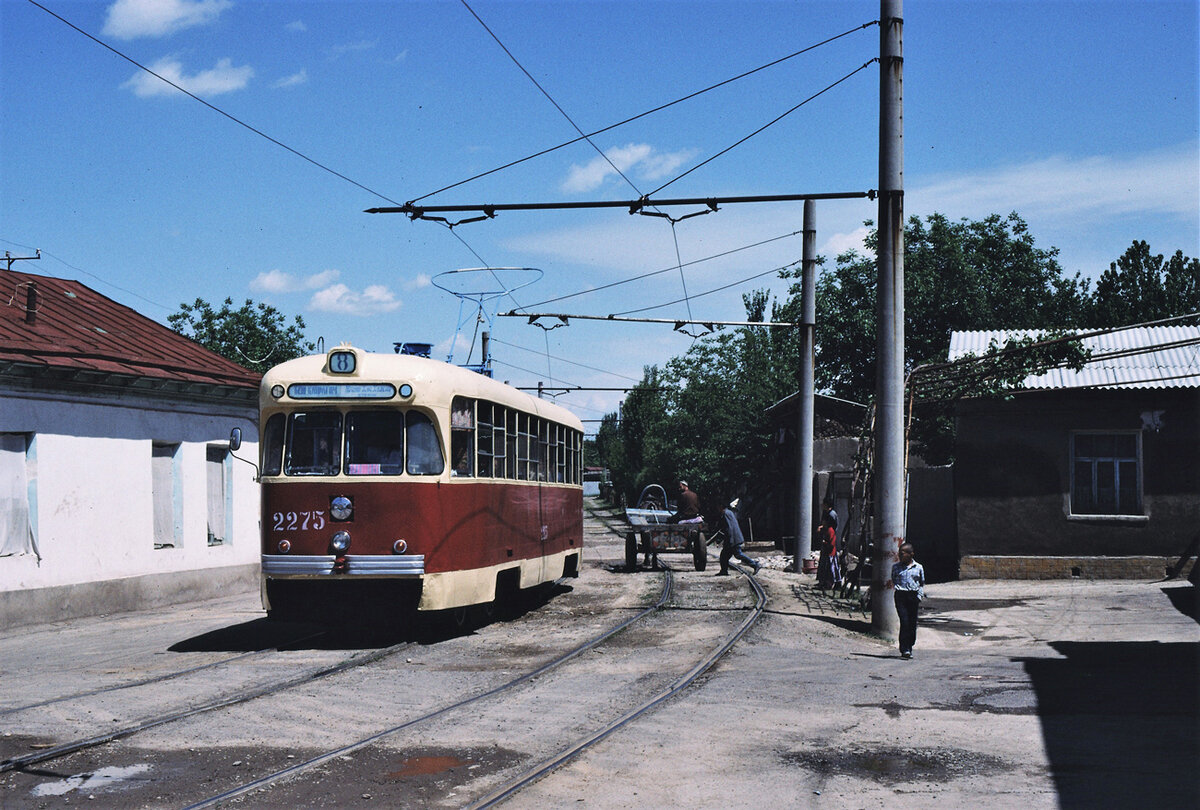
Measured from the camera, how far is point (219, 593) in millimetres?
22328

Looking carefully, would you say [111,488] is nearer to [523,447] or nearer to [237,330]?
[523,447]

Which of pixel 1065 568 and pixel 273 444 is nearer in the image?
pixel 273 444

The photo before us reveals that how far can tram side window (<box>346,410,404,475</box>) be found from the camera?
1335cm

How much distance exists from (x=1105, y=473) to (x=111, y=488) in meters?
18.1

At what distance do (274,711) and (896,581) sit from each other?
295 inches

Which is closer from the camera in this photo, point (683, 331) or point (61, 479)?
point (61, 479)

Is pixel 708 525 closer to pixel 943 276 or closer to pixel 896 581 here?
pixel 943 276

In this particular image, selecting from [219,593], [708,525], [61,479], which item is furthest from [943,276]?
[61,479]

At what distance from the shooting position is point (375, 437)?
1340cm

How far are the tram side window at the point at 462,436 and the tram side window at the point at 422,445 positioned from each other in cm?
22

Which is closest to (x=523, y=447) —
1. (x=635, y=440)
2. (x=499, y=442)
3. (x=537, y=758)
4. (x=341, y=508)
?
(x=499, y=442)

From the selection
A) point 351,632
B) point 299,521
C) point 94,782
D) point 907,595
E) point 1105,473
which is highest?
point 1105,473

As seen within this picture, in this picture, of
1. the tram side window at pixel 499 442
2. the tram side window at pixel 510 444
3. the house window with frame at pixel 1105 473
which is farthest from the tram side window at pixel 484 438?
the house window with frame at pixel 1105 473

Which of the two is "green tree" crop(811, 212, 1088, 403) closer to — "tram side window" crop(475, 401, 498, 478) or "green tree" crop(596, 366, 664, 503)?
"green tree" crop(596, 366, 664, 503)
